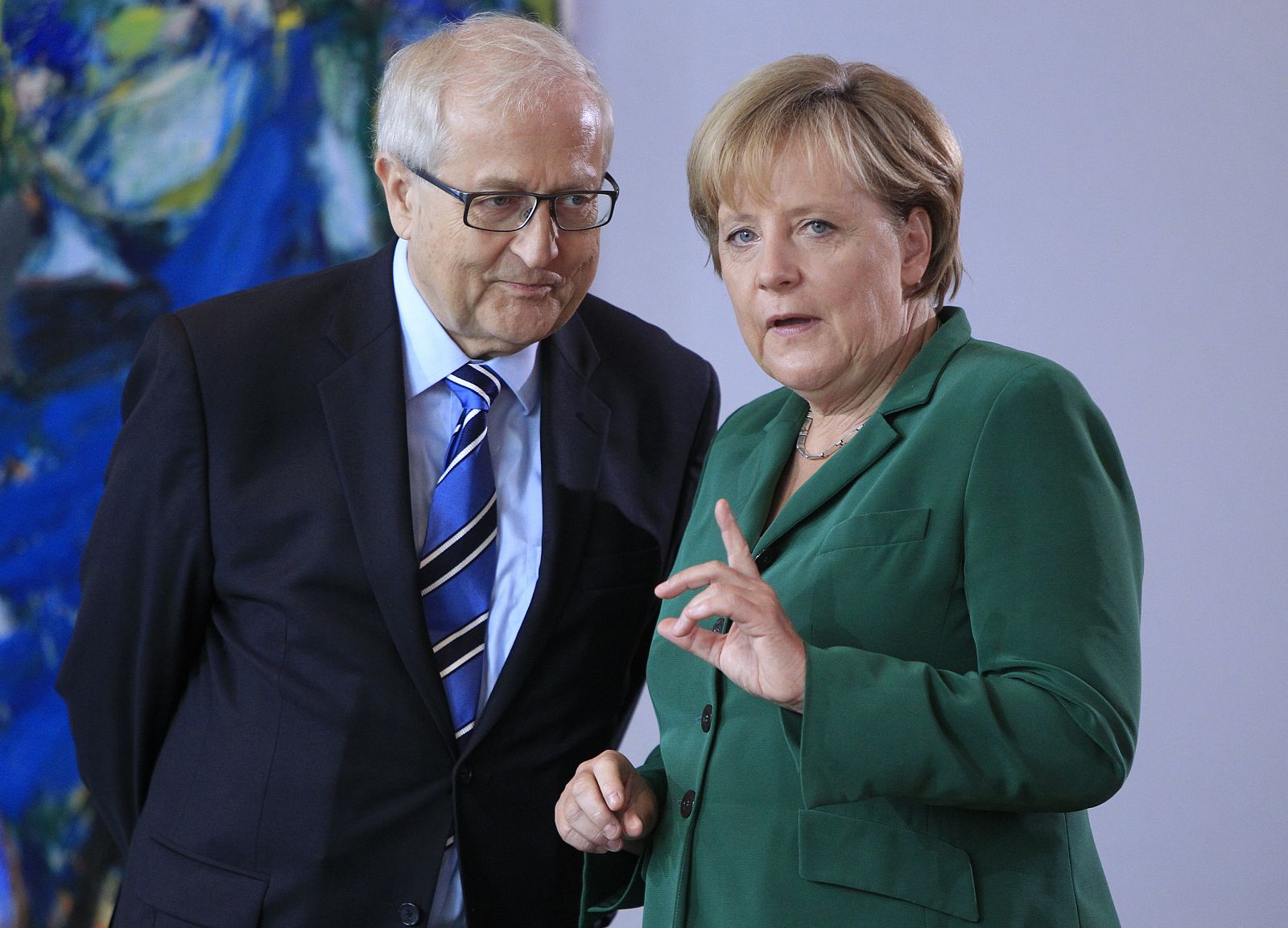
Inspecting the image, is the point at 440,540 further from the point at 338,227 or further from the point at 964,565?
the point at 338,227

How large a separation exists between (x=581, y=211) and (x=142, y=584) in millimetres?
807

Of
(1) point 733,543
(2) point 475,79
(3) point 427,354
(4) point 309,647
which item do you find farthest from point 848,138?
(4) point 309,647

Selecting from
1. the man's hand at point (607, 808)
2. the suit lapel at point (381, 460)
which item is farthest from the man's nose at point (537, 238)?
the man's hand at point (607, 808)

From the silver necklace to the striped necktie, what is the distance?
18.1 inches

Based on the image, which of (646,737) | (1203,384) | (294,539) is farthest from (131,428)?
(1203,384)

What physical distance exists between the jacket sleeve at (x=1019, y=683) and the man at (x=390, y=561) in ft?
2.20

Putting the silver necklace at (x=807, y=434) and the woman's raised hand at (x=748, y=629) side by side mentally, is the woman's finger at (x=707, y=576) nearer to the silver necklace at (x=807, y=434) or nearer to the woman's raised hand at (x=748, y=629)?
the woman's raised hand at (x=748, y=629)

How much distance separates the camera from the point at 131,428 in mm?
1753

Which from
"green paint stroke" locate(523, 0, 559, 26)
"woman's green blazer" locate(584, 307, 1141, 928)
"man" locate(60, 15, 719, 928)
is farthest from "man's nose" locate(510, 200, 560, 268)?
"green paint stroke" locate(523, 0, 559, 26)

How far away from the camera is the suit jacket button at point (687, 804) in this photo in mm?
1412

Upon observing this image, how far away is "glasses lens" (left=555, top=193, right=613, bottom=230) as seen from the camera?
5.82 feet

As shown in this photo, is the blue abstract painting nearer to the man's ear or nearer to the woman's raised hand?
the man's ear

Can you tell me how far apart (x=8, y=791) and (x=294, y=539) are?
100cm

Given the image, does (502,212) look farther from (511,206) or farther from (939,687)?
(939,687)
